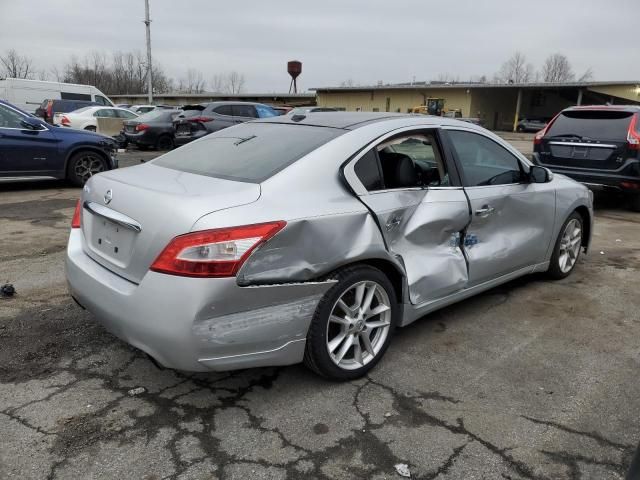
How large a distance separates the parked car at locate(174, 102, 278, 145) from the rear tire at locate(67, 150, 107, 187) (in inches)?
223

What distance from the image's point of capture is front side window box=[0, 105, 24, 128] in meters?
8.51

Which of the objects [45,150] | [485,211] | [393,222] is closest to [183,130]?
[45,150]

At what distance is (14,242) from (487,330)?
5.02m

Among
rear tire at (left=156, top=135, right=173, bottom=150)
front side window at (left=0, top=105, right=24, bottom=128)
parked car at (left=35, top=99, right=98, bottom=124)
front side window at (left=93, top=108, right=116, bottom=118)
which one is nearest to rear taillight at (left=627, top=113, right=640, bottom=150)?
front side window at (left=0, top=105, right=24, bottom=128)

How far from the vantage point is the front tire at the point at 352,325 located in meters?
2.86

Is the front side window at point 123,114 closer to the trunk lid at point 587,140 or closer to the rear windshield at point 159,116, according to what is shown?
the rear windshield at point 159,116

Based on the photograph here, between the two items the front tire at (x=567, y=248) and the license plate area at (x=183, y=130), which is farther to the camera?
the license plate area at (x=183, y=130)

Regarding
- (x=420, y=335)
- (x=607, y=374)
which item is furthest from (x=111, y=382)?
(x=607, y=374)

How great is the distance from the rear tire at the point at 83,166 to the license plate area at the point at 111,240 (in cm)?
703

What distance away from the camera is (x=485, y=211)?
3830 mm

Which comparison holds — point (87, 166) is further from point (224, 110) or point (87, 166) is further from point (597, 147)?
point (597, 147)

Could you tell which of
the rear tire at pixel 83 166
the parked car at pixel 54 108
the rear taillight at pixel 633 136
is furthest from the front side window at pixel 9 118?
the parked car at pixel 54 108

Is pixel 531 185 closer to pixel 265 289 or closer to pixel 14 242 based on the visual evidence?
pixel 265 289

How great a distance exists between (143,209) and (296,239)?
0.79 m
